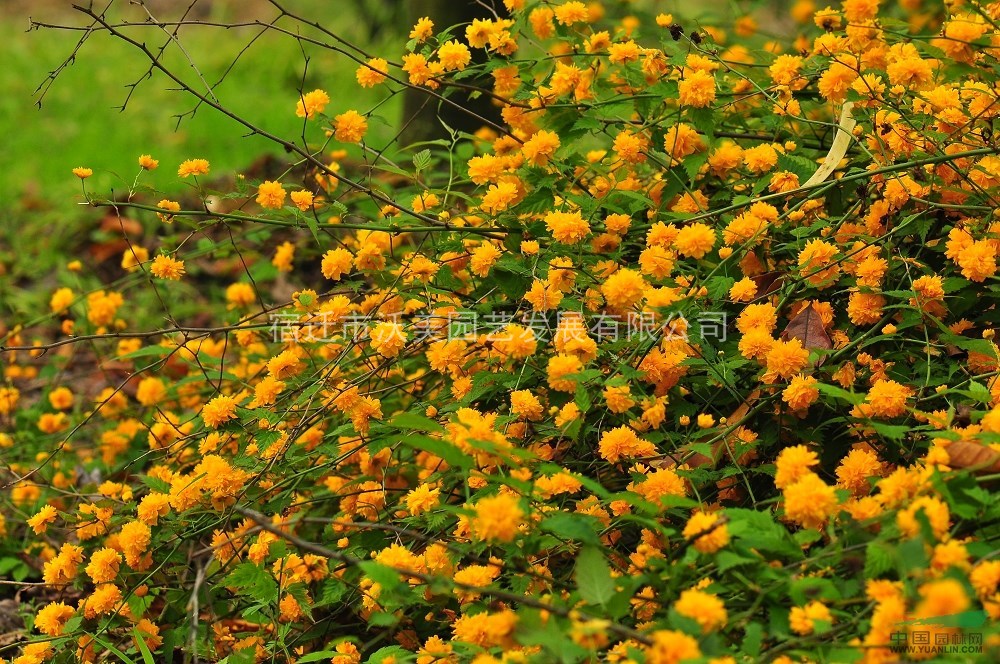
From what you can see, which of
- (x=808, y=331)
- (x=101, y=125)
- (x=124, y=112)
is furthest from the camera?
(x=124, y=112)

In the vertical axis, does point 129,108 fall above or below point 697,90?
above

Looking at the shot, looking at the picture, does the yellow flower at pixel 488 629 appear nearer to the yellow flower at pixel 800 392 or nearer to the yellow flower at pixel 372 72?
the yellow flower at pixel 800 392

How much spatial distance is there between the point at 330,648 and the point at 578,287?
901 millimetres

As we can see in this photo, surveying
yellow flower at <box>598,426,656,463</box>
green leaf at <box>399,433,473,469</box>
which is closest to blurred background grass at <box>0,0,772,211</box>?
yellow flower at <box>598,426,656,463</box>

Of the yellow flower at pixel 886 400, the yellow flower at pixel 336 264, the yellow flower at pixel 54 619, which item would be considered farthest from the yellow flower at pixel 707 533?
the yellow flower at pixel 54 619

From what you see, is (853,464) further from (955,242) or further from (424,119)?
(424,119)

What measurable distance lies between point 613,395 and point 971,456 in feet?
1.94

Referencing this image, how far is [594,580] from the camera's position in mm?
1425

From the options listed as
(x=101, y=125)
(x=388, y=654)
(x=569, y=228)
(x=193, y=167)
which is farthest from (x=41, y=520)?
(x=101, y=125)

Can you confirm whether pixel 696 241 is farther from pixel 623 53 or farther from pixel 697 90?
pixel 623 53

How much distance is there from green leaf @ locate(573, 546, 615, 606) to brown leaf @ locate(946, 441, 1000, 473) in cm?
57

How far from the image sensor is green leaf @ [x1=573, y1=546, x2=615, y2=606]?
1407 mm

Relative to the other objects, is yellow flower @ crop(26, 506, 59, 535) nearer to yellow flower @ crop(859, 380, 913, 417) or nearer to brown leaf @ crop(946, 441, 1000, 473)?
yellow flower @ crop(859, 380, 913, 417)

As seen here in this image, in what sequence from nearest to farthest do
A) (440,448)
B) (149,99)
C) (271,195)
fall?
(440,448) < (271,195) < (149,99)
